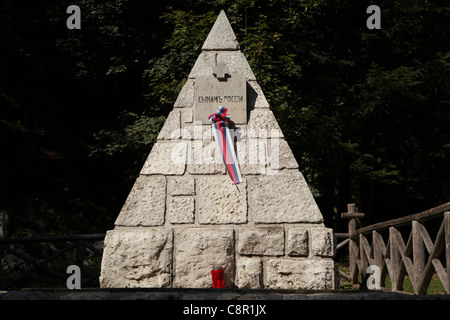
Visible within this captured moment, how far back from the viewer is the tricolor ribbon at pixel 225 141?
3.87m

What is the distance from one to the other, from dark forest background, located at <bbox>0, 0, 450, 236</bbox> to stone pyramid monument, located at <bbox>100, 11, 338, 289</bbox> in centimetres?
684

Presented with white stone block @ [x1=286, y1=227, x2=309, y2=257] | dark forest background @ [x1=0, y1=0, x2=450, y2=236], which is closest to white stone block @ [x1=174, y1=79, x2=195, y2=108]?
white stone block @ [x1=286, y1=227, x2=309, y2=257]

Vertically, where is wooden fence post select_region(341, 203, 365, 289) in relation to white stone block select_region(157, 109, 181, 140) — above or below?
below

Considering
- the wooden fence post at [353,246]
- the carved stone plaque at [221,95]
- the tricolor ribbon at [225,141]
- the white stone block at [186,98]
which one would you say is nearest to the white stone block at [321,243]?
the tricolor ribbon at [225,141]

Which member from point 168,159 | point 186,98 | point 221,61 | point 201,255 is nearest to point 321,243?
point 201,255

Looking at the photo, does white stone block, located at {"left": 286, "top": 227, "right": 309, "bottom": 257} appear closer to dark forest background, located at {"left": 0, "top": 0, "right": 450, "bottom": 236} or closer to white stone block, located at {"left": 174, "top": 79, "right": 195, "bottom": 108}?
white stone block, located at {"left": 174, "top": 79, "right": 195, "bottom": 108}

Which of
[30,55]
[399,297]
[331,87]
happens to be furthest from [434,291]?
[30,55]

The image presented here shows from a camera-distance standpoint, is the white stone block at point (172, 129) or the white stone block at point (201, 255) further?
the white stone block at point (172, 129)

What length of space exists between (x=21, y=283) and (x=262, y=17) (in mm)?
7020

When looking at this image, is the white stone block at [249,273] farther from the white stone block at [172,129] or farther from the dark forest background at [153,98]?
the dark forest background at [153,98]

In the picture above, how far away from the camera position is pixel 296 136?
1025 cm

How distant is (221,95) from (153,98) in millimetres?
7192

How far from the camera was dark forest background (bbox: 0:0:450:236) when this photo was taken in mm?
11375

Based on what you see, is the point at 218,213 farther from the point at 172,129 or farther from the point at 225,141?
the point at 172,129
